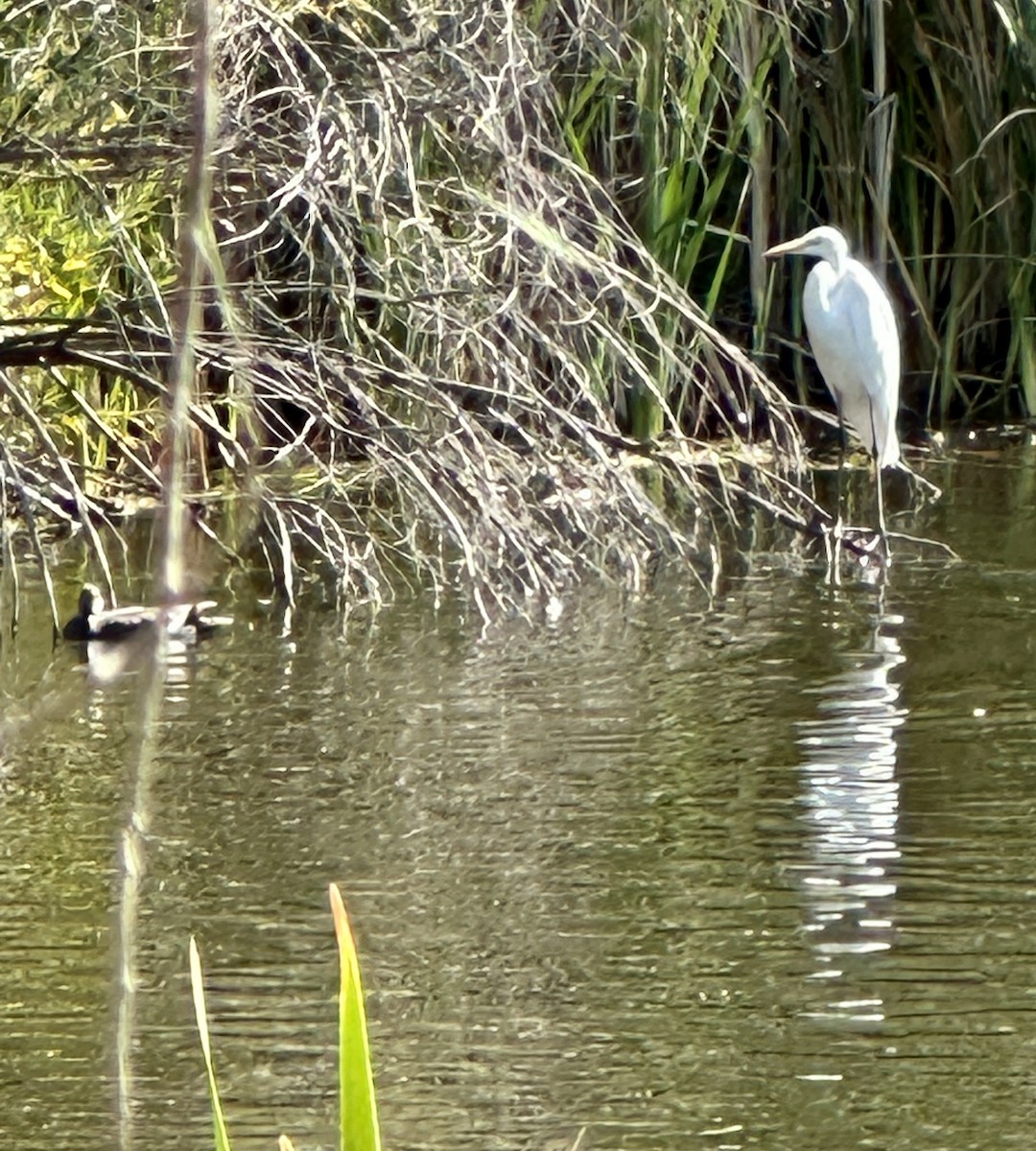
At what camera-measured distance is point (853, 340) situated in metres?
8.25

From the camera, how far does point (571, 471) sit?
224 inches

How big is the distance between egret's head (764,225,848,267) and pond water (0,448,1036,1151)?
2.54 metres

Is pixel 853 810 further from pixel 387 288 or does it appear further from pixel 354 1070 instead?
pixel 354 1070

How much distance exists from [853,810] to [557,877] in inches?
25.1

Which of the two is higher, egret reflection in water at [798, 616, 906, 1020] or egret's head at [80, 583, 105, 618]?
egret's head at [80, 583, 105, 618]

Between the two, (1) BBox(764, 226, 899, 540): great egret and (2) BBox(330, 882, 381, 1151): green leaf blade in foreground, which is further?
(1) BBox(764, 226, 899, 540): great egret

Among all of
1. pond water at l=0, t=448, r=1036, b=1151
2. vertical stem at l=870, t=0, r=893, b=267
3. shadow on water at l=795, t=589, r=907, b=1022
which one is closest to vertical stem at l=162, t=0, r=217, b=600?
pond water at l=0, t=448, r=1036, b=1151

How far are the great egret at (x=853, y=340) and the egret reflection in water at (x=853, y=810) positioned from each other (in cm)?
251

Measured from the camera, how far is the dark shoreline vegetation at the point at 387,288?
5180 mm

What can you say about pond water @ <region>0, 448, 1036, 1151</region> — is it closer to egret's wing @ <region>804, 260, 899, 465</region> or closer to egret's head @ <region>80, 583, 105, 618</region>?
egret's head @ <region>80, 583, 105, 618</region>

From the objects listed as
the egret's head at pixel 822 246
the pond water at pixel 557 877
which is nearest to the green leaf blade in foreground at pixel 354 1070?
the pond water at pixel 557 877

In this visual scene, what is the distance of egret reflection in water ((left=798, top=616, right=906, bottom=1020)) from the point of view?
3615 millimetres

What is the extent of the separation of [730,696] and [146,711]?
4.38 metres

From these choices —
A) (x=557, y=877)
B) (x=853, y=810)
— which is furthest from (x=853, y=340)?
(x=557, y=877)
